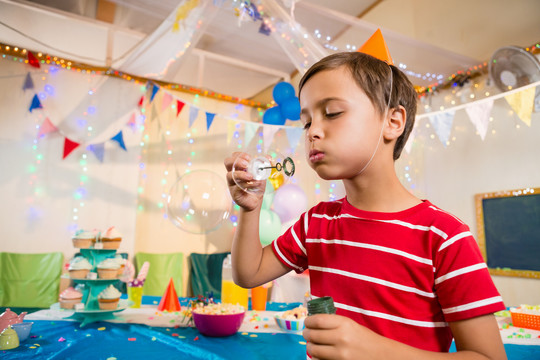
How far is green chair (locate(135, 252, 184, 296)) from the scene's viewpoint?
3.98 meters

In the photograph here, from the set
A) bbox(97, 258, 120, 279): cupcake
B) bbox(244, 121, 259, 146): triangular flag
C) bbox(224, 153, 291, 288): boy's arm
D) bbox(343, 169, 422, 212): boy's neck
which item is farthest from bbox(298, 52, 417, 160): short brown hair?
bbox(244, 121, 259, 146): triangular flag

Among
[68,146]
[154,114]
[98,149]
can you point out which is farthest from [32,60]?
[154,114]

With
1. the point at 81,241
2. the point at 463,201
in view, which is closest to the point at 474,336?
the point at 81,241

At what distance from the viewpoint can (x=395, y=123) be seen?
744 mm

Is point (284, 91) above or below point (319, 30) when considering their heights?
below

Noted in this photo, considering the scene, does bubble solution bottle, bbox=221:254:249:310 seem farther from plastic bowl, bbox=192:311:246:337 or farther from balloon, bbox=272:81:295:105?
balloon, bbox=272:81:295:105

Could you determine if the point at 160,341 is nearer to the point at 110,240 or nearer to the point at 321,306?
the point at 110,240

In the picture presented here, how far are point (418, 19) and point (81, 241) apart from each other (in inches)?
157

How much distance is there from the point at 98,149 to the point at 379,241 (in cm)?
412

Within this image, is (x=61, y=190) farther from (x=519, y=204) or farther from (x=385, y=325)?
(x=519, y=204)

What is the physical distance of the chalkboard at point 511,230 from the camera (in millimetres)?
2994

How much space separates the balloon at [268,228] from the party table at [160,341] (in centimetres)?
101

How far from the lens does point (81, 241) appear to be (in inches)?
68.5

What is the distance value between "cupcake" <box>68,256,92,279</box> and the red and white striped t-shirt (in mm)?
1375
